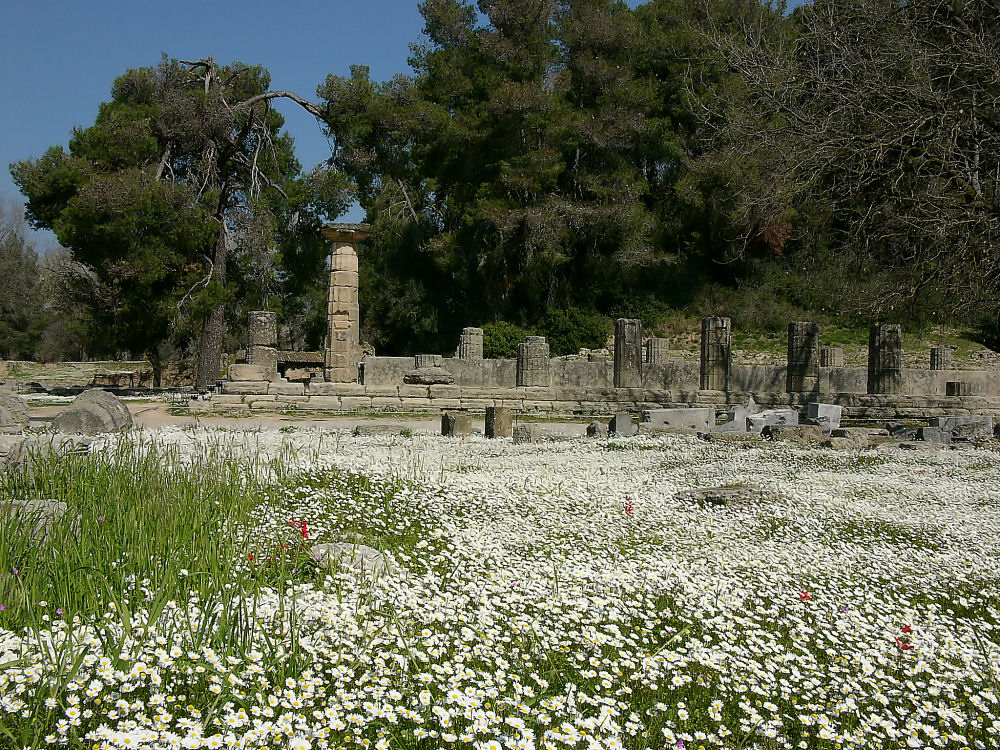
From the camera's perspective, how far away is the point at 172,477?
6332 millimetres

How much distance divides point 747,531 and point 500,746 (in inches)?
160

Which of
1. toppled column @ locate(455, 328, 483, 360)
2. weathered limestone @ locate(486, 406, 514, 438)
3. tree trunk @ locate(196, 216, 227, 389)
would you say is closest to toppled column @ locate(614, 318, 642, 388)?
toppled column @ locate(455, 328, 483, 360)

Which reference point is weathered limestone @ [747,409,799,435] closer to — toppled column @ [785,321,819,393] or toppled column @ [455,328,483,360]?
toppled column @ [785,321,819,393]

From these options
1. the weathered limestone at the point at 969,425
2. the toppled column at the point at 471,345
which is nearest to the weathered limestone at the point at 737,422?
the weathered limestone at the point at 969,425

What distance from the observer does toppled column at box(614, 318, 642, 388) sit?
2114cm

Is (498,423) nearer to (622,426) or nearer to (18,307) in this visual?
(622,426)

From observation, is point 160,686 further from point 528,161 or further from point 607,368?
point 528,161

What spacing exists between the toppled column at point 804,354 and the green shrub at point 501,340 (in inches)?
495

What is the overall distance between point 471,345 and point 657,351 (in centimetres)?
642

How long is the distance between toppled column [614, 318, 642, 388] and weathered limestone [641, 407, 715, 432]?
5.60 metres

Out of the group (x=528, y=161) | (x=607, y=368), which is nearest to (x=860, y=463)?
(x=607, y=368)

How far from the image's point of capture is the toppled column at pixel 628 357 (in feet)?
69.4

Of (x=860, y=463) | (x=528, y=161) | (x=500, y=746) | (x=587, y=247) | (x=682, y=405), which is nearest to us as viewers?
(x=500, y=746)

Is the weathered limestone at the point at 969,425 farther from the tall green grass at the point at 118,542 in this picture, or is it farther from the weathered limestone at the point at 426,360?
the weathered limestone at the point at 426,360
